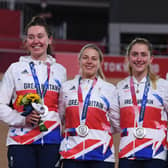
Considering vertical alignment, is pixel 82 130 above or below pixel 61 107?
below

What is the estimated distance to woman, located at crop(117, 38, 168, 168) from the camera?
142 inches

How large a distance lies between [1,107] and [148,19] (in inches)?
362

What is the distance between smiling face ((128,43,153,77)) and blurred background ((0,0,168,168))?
1897mm

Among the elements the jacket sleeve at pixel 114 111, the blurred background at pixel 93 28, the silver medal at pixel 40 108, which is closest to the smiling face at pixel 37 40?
the silver medal at pixel 40 108

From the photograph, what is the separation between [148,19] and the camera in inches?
487

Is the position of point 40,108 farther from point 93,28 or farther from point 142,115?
point 93,28

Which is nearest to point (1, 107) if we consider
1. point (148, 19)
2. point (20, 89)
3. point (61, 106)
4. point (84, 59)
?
point (20, 89)

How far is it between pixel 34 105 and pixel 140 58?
2.85 feet

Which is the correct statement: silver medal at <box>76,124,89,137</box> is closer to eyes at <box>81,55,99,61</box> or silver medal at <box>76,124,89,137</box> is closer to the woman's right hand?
the woman's right hand

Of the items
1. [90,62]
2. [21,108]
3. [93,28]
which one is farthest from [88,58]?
[93,28]

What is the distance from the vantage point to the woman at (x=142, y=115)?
11.8ft

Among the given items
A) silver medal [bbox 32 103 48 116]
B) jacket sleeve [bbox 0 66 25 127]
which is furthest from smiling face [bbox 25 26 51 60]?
silver medal [bbox 32 103 48 116]

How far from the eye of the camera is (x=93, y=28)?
18219mm

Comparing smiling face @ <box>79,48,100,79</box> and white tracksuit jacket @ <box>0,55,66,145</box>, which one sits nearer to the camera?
white tracksuit jacket @ <box>0,55,66,145</box>
